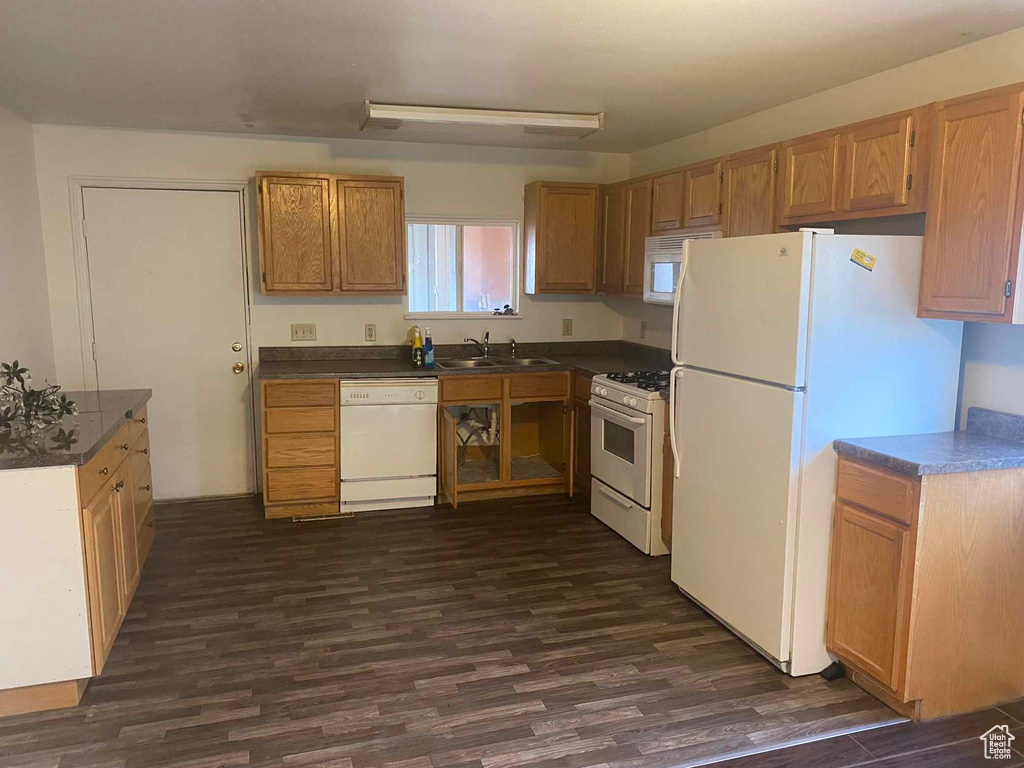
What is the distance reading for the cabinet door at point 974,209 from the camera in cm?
230

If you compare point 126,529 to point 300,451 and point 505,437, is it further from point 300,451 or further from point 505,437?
point 505,437

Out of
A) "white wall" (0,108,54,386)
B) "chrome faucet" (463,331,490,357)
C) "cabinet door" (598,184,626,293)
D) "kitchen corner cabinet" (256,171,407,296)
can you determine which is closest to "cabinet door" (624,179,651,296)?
"cabinet door" (598,184,626,293)

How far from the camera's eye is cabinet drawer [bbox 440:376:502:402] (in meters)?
4.62

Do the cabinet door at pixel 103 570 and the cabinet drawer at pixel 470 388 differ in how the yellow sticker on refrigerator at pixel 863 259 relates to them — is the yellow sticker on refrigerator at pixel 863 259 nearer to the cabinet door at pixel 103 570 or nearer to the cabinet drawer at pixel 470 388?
the cabinet drawer at pixel 470 388

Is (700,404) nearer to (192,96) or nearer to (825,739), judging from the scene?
(825,739)

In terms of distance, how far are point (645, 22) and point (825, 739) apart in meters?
2.56

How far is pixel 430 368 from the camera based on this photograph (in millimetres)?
4676

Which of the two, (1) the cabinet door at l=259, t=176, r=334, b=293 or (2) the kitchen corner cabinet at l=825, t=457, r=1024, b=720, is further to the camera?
(1) the cabinet door at l=259, t=176, r=334, b=293

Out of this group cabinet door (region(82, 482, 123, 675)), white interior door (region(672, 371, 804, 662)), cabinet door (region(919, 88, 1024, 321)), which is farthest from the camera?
white interior door (region(672, 371, 804, 662))

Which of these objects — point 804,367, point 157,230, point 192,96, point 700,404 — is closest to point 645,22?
point 804,367

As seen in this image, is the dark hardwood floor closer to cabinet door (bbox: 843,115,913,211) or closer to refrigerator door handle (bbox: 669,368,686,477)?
refrigerator door handle (bbox: 669,368,686,477)

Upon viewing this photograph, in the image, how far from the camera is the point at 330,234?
4566 millimetres

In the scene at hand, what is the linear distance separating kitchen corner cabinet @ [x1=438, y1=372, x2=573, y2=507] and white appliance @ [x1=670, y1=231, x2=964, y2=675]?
73.7 inches

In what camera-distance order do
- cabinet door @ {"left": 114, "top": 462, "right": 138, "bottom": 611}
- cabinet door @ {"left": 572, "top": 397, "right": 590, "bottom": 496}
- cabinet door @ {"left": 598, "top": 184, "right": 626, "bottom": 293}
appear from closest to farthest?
cabinet door @ {"left": 114, "top": 462, "right": 138, "bottom": 611}, cabinet door @ {"left": 572, "top": 397, "right": 590, "bottom": 496}, cabinet door @ {"left": 598, "top": 184, "right": 626, "bottom": 293}
